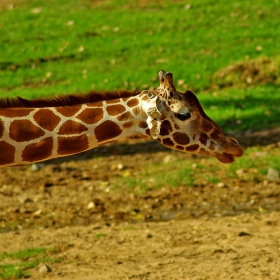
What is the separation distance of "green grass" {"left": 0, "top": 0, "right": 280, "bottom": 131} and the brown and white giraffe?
21.9 ft

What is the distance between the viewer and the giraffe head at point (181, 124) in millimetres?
5867

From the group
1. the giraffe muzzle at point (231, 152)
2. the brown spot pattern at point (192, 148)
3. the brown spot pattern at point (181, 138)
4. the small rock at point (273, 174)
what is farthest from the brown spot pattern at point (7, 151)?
the small rock at point (273, 174)

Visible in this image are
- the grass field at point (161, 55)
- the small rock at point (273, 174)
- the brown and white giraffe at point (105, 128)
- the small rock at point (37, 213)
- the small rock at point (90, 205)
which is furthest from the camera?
the grass field at point (161, 55)

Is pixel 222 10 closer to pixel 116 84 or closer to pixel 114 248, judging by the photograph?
pixel 116 84

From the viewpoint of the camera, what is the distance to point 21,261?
26.5 feet

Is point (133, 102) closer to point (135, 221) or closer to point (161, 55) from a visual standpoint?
point (135, 221)

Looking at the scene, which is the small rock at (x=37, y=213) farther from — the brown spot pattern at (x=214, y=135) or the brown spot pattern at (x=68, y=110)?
the brown spot pattern at (x=214, y=135)

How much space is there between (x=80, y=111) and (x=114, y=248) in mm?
A: 2628

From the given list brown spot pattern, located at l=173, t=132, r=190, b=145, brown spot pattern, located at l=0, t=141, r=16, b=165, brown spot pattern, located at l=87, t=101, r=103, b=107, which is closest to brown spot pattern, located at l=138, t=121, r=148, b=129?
brown spot pattern, located at l=173, t=132, r=190, b=145

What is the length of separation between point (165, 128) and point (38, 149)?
96cm

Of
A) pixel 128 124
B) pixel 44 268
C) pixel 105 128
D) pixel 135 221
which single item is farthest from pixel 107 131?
pixel 135 221

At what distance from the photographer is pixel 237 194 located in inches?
395

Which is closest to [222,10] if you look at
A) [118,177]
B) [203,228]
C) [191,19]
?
[191,19]

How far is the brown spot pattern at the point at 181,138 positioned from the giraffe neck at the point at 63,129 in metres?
0.21
